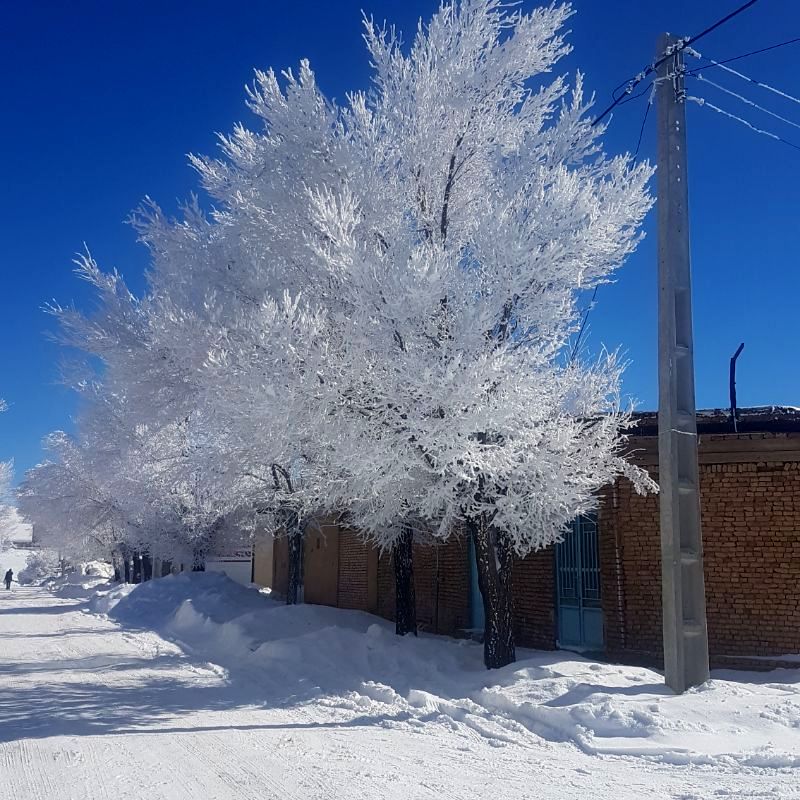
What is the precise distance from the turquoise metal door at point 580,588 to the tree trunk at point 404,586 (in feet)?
8.35

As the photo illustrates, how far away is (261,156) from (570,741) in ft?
29.2

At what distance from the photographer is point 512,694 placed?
342 inches

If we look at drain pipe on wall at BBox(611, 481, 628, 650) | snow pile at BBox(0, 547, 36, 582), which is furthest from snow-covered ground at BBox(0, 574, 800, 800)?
snow pile at BBox(0, 547, 36, 582)

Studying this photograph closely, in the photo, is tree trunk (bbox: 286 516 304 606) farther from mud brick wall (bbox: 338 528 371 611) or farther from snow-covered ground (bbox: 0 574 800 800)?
snow-covered ground (bbox: 0 574 800 800)

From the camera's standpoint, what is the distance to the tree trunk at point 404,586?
1356 cm

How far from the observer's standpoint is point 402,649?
39.7 feet

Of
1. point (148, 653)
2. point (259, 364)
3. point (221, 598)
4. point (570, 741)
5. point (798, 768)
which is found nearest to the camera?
point (798, 768)

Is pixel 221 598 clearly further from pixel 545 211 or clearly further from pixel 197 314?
pixel 545 211

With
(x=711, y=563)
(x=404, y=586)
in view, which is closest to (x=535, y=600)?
(x=404, y=586)

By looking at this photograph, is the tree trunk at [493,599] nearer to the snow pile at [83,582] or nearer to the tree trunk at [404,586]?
the tree trunk at [404,586]

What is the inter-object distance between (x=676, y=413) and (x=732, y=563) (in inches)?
140

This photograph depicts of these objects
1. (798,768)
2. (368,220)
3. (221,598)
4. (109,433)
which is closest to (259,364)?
(368,220)

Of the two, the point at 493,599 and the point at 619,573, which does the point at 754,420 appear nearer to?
the point at 619,573

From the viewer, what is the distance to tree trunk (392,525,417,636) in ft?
44.5
